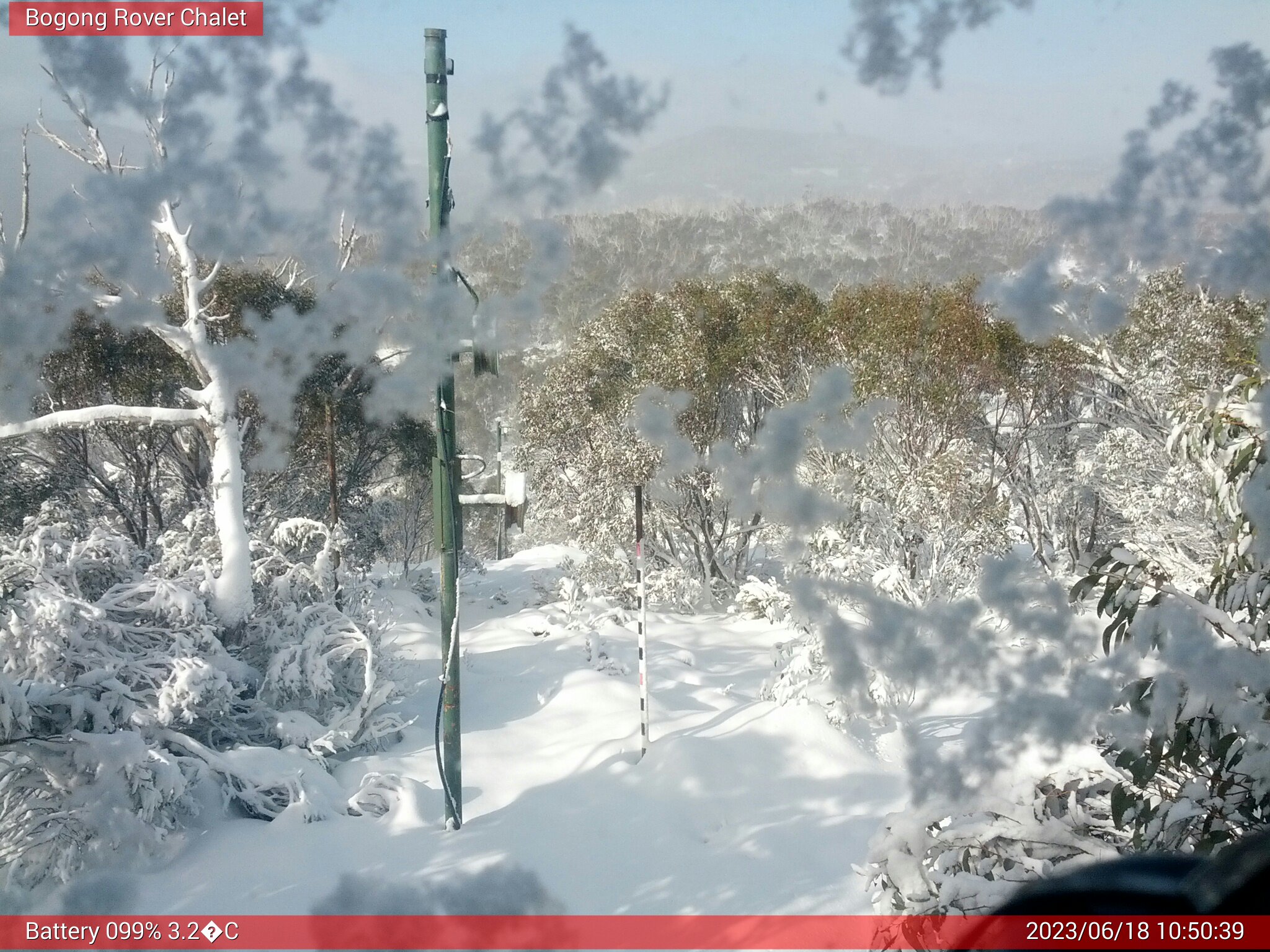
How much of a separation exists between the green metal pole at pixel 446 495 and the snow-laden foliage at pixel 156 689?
670mm

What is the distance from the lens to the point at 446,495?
3816mm

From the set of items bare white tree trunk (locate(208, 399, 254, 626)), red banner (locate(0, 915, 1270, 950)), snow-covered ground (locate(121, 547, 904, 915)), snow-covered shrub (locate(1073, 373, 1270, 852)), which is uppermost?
snow-covered shrub (locate(1073, 373, 1270, 852))

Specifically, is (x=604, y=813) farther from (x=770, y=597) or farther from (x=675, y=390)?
(x=675, y=390)

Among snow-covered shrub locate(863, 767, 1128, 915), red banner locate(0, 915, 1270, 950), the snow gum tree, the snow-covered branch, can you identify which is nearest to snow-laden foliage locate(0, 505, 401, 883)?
red banner locate(0, 915, 1270, 950)

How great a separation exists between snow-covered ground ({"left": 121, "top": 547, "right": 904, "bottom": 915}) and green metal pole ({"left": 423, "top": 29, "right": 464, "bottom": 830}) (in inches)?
11.0

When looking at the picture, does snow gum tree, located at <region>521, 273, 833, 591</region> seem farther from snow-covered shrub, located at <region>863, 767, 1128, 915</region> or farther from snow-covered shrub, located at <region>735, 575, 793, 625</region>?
snow-covered shrub, located at <region>863, 767, 1128, 915</region>

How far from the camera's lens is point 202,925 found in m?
2.94

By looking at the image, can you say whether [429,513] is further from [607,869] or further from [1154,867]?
[1154,867]

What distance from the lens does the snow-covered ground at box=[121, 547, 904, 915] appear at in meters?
3.23

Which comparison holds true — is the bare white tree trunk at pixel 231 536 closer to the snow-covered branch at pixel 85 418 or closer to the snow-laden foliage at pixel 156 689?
the snow-laden foliage at pixel 156 689

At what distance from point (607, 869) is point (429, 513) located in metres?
9.36

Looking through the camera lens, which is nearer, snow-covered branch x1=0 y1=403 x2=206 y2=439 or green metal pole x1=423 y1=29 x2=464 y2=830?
green metal pole x1=423 y1=29 x2=464 y2=830

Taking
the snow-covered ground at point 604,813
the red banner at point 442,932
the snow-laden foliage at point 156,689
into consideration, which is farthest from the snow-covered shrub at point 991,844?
the snow-laden foliage at point 156,689

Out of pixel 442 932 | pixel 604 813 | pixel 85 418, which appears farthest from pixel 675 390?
pixel 442 932
